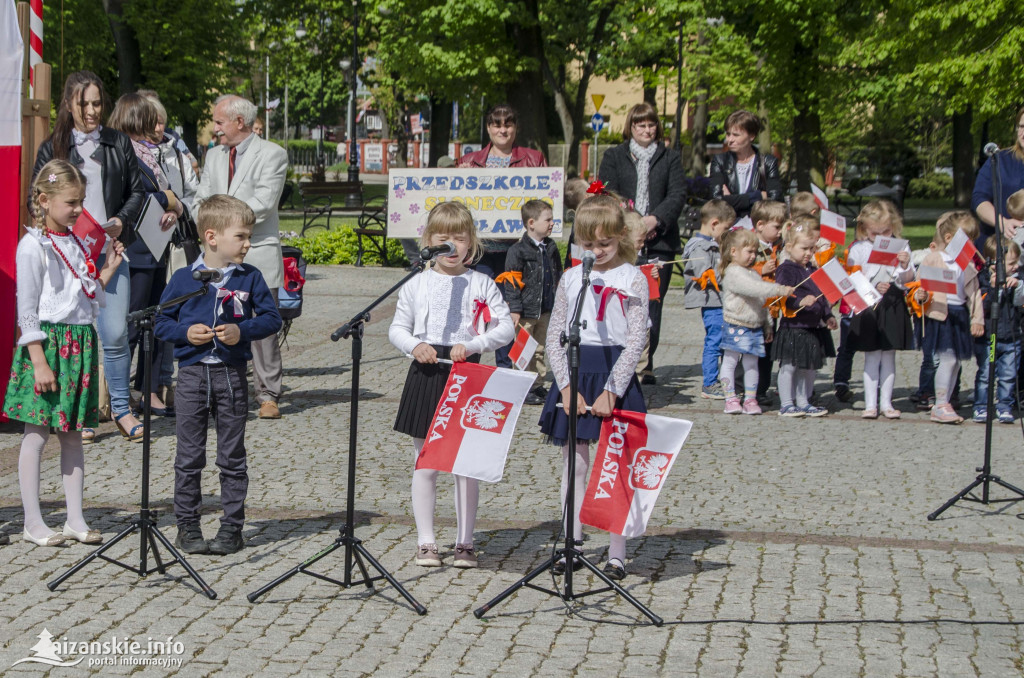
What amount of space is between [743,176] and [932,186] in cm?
3863

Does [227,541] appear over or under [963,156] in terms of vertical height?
under

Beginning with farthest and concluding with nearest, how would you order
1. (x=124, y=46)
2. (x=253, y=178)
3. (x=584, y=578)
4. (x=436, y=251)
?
(x=124, y=46) < (x=253, y=178) < (x=584, y=578) < (x=436, y=251)

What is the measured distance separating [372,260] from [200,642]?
15.4 meters

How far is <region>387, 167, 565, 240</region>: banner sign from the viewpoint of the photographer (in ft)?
32.6

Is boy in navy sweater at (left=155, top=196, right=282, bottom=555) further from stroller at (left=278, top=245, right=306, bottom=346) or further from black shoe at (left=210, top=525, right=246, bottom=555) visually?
stroller at (left=278, top=245, right=306, bottom=346)

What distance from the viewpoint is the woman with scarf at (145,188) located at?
842 cm

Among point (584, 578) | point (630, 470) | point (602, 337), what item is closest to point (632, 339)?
point (602, 337)

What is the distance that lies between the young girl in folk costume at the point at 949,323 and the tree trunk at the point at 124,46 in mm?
26413

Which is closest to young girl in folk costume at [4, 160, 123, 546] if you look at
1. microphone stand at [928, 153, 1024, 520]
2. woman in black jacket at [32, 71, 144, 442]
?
woman in black jacket at [32, 71, 144, 442]

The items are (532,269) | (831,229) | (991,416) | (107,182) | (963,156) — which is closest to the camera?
(991,416)

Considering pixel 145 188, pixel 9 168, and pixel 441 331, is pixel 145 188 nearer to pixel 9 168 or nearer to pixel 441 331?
pixel 9 168

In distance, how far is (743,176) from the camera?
10.3 m

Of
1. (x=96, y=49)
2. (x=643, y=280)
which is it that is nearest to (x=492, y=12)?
(x=96, y=49)

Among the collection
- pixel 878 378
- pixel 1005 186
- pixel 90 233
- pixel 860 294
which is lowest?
pixel 878 378
